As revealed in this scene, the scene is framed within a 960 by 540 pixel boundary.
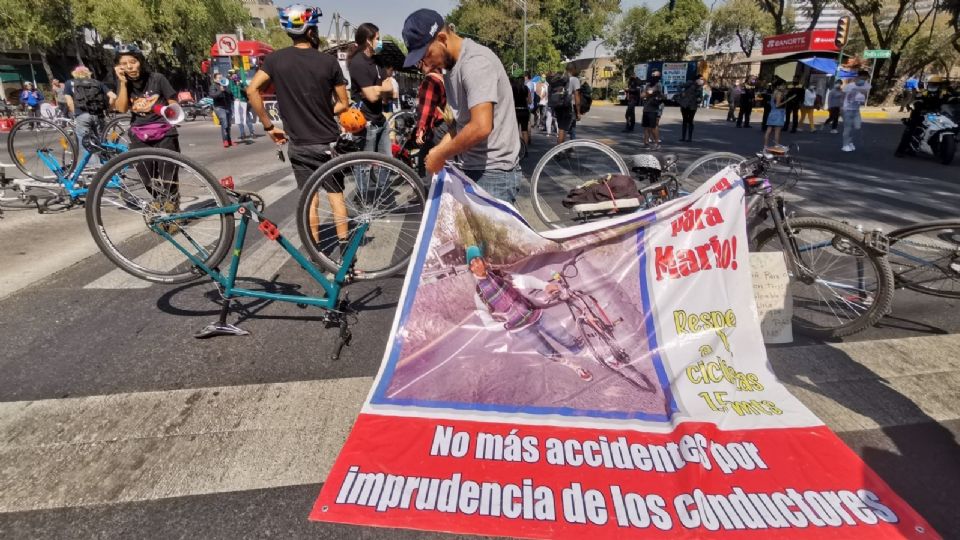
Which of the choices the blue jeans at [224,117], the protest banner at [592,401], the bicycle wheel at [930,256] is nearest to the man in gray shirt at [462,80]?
the protest banner at [592,401]

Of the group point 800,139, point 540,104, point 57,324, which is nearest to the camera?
point 57,324

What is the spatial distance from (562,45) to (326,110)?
245ft

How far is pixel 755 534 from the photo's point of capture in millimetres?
1832

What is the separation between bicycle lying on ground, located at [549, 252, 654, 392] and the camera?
2.76 m

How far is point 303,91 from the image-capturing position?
400 centimetres

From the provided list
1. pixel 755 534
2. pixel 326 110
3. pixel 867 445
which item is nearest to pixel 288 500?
pixel 755 534

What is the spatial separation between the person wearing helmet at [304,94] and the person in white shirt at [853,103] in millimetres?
12683

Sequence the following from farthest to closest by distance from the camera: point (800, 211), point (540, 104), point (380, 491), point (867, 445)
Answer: point (540, 104) → point (800, 211) → point (867, 445) → point (380, 491)

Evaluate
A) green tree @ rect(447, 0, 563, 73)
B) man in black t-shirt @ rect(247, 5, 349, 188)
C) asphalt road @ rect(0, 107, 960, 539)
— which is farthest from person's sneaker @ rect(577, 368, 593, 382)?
green tree @ rect(447, 0, 563, 73)

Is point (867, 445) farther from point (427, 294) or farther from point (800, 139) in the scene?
point (800, 139)

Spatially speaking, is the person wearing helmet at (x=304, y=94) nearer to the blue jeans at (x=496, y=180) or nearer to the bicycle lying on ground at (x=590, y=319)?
the blue jeans at (x=496, y=180)

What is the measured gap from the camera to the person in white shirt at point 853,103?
39.1ft

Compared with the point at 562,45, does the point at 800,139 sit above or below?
below

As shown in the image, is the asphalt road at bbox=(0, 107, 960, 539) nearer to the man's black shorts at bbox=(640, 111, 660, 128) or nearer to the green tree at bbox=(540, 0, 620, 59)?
the man's black shorts at bbox=(640, 111, 660, 128)
